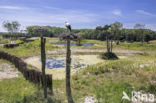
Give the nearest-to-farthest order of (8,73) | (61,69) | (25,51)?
(8,73)
(61,69)
(25,51)

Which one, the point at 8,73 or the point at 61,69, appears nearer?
the point at 8,73

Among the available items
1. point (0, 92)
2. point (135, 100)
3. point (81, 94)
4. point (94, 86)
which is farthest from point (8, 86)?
point (135, 100)

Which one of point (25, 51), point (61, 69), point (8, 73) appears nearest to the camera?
point (8, 73)

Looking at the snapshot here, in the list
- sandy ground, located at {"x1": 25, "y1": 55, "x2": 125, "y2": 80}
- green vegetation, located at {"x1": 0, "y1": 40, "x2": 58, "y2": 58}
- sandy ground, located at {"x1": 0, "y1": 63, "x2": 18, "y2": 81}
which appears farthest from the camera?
green vegetation, located at {"x1": 0, "y1": 40, "x2": 58, "y2": 58}

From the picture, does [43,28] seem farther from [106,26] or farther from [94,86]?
[106,26]

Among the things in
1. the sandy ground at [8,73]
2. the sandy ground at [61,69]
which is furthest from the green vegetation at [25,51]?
the sandy ground at [8,73]

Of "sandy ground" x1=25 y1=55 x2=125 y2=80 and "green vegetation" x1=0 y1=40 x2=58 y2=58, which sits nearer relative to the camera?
"sandy ground" x1=25 y1=55 x2=125 y2=80

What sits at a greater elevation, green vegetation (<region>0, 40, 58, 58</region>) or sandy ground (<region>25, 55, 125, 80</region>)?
green vegetation (<region>0, 40, 58, 58</region>)

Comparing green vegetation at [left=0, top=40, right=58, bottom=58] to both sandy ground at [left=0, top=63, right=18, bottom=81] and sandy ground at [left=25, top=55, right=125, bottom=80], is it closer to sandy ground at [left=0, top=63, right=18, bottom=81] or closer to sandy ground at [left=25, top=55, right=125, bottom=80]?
sandy ground at [left=25, top=55, right=125, bottom=80]

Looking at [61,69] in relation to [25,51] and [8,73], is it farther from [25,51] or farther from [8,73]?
[25,51]

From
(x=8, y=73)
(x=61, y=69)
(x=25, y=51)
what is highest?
(x=25, y=51)

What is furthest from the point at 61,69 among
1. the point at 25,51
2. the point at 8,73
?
the point at 25,51

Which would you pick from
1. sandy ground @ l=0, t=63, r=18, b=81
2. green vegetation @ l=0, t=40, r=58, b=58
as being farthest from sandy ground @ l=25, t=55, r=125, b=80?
green vegetation @ l=0, t=40, r=58, b=58

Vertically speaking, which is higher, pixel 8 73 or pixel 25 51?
pixel 25 51
